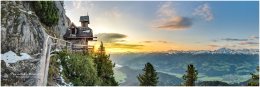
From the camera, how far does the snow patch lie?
5122 cm

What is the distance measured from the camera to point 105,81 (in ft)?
214

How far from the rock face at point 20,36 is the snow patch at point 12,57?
18.5 inches

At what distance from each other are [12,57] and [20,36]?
120 inches

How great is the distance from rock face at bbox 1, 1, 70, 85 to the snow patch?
469mm

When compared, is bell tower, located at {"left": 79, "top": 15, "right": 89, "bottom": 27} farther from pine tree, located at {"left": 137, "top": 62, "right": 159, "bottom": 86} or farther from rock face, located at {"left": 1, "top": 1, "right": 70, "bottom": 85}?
rock face, located at {"left": 1, "top": 1, "right": 70, "bottom": 85}

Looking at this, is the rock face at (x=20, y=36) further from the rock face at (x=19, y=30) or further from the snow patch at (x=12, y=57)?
the snow patch at (x=12, y=57)

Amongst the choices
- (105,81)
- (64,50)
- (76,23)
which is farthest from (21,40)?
(76,23)

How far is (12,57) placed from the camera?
52.0 m

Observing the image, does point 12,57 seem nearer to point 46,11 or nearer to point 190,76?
point 46,11

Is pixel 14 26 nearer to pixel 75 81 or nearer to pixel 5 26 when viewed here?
pixel 5 26

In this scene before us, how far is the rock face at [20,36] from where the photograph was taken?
4980cm

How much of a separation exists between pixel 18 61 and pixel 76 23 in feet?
88.5

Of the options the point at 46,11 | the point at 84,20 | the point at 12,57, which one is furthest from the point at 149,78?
the point at 12,57

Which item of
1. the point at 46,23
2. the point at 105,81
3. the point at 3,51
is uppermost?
the point at 46,23
